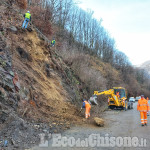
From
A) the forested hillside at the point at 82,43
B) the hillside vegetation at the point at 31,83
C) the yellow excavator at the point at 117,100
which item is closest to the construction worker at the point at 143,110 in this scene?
the hillside vegetation at the point at 31,83

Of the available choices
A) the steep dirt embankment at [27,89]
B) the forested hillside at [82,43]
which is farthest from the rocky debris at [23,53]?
the forested hillside at [82,43]

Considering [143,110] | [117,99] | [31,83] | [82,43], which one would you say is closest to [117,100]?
[117,99]

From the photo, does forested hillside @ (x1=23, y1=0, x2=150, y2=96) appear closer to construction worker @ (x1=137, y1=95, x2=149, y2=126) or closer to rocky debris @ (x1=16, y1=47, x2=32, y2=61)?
rocky debris @ (x1=16, y1=47, x2=32, y2=61)

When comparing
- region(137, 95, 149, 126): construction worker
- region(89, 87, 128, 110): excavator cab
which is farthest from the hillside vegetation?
region(137, 95, 149, 126): construction worker

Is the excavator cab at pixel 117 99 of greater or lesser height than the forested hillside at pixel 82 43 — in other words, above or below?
below

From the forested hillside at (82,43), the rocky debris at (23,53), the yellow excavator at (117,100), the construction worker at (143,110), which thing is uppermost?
the forested hillside at (82,43)

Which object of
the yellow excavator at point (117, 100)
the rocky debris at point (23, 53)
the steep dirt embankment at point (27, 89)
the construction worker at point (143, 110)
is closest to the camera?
the steep dirt embankment at point (27, 89)

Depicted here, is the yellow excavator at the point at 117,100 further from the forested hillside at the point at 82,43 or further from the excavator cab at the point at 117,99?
the forested hillside at the point at 82,43

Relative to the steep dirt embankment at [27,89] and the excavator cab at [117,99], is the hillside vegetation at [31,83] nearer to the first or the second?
the steep dirt embankment at [27,89]

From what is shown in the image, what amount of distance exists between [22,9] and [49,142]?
42.2ft

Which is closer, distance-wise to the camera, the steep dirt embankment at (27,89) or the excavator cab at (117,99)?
the steep dirt embankment at (27,89)

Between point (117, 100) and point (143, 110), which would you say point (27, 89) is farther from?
point (117, 100)

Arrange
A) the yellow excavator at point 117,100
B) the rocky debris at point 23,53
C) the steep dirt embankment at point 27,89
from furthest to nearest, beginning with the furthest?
the yellow excavator at point 117,100, the rocky debris at point 23,53, the steep dirt embankment at point 27,89

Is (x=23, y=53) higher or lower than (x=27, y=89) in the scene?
higher
